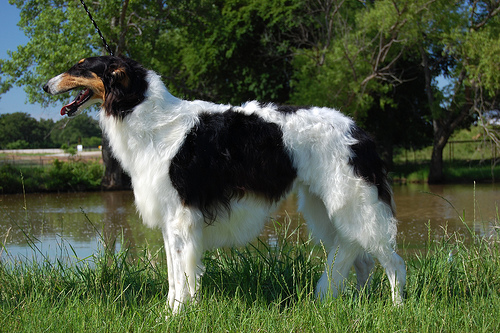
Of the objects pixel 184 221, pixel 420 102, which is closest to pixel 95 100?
pixel 184 221

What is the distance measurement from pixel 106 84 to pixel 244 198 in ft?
4.92

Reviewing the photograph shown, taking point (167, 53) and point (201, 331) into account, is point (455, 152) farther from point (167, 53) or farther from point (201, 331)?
point (201, 331)

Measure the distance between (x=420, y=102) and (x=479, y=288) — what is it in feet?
76.9

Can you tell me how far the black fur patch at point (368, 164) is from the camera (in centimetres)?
400

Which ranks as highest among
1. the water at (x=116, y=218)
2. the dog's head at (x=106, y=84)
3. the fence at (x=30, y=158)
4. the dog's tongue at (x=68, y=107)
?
the dog's head at (x=106, y=84)

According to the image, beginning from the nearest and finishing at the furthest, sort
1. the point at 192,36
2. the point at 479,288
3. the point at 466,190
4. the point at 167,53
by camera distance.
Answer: the point at 479,288 → the point at 466,190 → the point at 167,53 → the point at 192,36

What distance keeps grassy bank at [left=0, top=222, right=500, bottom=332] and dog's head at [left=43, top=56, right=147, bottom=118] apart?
4.84 ft

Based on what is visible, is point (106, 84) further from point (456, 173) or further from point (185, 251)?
point (456, 173)

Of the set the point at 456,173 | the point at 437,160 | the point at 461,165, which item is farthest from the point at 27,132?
the point at 461,165

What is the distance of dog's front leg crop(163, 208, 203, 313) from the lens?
391cm

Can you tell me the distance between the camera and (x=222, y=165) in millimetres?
3992

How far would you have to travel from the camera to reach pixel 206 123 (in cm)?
408

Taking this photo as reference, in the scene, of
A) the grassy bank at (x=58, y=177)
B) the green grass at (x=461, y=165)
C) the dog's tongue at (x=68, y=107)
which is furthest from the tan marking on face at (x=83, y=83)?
the green grass at (x=461, y=165)

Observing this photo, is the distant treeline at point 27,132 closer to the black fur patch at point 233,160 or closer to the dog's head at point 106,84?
the dog's head at point 106,84
